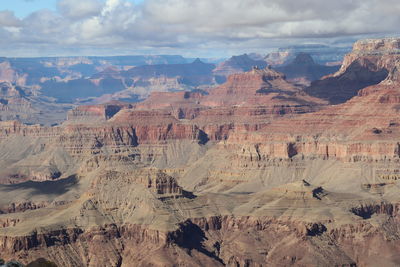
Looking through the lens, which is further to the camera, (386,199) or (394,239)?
(386,199)

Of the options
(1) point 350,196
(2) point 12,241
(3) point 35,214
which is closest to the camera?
(2) point 12,241

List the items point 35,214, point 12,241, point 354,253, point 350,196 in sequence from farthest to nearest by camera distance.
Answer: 1. point 350,196
2. point 35,214
3. point 354,253
4. point 12,241

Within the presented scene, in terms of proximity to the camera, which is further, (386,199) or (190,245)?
(386,199)

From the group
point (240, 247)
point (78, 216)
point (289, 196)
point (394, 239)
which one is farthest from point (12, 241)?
point (394, 239)

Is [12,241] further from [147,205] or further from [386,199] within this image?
[386,199]

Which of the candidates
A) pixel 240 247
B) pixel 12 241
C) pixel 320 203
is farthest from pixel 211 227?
pixel 12 241

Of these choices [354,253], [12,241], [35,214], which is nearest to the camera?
[12,241]

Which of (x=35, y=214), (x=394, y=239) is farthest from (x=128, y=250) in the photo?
(x=394, y=239)

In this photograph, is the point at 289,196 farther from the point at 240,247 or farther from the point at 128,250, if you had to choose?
the point at 128,250
